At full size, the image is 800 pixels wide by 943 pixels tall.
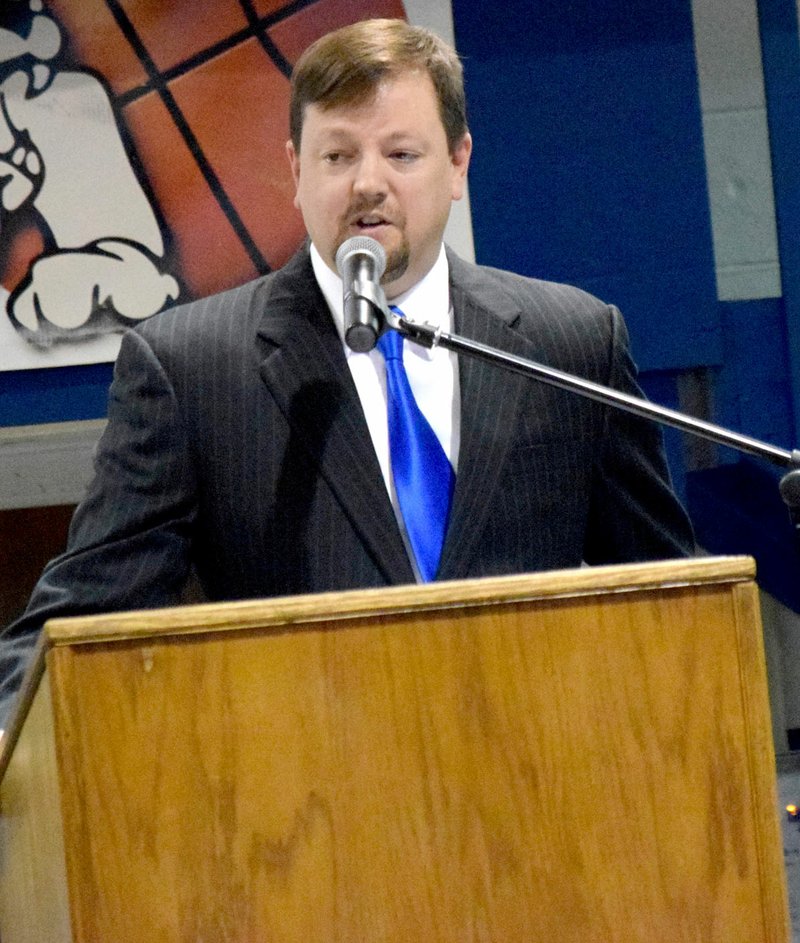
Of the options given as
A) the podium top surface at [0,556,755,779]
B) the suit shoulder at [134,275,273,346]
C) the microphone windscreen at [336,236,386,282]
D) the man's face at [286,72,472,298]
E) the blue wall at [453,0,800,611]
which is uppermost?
the blue wall at [453,0,800,611]

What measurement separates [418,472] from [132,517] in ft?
1.03

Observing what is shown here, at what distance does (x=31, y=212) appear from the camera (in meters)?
2.85

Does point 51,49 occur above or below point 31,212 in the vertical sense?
above

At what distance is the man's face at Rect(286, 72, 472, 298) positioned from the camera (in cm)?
155

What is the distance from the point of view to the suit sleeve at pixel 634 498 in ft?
5.61

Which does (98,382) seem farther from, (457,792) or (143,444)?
(457,792)

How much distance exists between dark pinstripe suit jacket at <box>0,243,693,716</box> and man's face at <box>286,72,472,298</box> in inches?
4.9

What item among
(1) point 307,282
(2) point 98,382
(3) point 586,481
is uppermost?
(2) point 98,382

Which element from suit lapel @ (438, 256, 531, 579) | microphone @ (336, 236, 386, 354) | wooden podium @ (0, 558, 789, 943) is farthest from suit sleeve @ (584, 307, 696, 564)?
wooden podium @ (0, 558, 789, 943)

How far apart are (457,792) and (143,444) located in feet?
2.47

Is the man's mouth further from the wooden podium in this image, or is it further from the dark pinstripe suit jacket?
the wooden podium

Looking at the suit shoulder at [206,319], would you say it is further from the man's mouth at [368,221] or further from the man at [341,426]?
the man's mouth at [368,221]

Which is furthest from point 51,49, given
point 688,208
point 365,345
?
point 365,345

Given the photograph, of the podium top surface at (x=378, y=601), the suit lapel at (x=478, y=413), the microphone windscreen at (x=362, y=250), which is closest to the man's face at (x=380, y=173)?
the suit lapel at (x=478, y=413)
